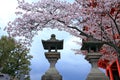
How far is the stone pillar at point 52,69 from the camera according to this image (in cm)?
880

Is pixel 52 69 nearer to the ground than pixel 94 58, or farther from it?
nearer to the ground

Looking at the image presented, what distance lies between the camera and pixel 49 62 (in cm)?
916

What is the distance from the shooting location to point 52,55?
361 inches

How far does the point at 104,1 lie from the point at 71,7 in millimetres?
2054

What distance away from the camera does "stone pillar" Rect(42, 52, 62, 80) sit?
8805 millimetres

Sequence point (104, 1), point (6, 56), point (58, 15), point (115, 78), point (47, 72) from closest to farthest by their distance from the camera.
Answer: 1. point (47, 72)
2. point (104, 1)
3. point (58, 15)
4. point (115, 78)
5. point (6, 56)

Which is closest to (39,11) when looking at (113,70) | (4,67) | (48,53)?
(48,53)

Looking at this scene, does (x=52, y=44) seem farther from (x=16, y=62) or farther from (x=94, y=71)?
(x=16, y=62)

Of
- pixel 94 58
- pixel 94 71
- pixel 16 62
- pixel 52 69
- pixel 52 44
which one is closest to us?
pixel 94 71

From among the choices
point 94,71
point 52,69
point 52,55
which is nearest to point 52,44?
point 52,55

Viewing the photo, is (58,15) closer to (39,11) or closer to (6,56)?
(39,11)

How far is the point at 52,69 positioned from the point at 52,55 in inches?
21.2

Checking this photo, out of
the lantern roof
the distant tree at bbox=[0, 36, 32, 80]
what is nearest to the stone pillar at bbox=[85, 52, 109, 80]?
the lantern roof

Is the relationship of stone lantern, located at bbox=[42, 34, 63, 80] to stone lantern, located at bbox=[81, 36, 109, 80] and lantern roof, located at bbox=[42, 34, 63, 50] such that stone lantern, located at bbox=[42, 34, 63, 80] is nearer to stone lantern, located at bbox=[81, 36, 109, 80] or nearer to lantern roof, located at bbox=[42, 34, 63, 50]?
lantern roof, located at bbox=[42, 34, 63, 50]
